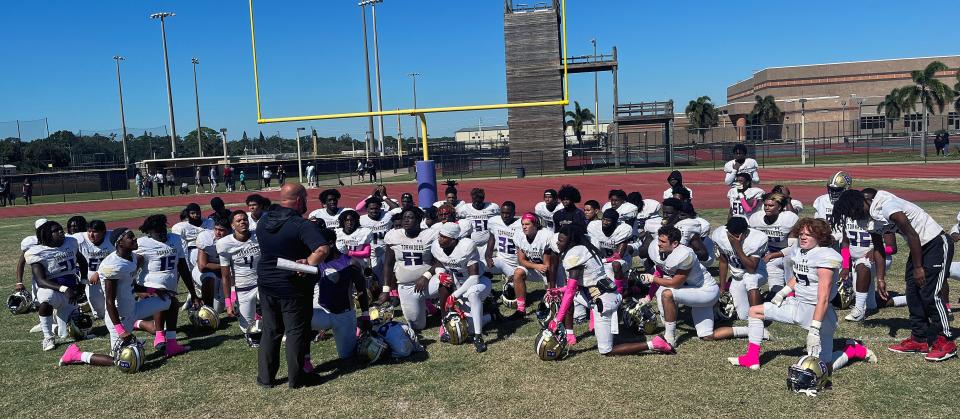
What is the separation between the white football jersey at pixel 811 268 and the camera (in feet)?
21.2

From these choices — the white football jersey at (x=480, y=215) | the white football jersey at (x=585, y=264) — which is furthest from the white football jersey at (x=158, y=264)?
the white football jersey at (x=585, y=264)

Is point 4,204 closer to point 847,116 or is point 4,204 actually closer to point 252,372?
point 252,372

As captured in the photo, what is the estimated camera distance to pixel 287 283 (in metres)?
6.91

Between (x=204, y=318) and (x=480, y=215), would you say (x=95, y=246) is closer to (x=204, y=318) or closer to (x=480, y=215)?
(x=204, y=318)

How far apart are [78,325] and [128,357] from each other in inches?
88.6

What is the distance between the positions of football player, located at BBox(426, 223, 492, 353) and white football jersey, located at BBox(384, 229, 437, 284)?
0.44 ft

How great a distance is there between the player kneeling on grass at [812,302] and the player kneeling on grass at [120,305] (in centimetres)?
674

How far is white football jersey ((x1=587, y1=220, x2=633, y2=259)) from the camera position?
9.98m

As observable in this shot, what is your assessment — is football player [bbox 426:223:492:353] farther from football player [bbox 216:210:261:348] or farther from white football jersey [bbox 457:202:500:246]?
white football jersey [bbox 457:202:500:246]

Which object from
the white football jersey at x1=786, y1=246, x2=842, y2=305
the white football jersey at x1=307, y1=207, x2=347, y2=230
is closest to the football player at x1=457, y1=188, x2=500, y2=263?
the white football jersey at x1=307, y1=207, x2=347, y2=230

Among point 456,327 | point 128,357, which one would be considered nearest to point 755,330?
point 456,327

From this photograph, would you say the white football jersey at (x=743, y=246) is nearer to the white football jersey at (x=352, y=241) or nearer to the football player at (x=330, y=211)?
the white football jersey at (x=352, y=241)

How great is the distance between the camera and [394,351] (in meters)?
7.96

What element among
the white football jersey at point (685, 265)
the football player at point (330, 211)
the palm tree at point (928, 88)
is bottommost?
the white football jersey at point (685, 265)
